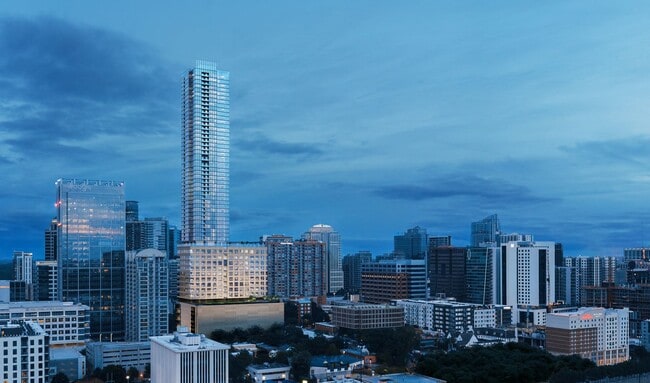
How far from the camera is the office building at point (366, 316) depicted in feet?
109

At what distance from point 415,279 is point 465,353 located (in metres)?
21.1

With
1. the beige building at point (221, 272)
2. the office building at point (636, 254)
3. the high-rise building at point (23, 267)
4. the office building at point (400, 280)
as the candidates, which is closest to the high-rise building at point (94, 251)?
the beige building at point (221, 272)

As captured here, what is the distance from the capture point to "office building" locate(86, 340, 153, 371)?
24234 millimetres

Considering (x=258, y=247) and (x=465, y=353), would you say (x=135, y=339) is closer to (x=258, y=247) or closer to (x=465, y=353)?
(x=258, y=247)

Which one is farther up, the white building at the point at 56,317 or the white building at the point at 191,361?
the white building at the point at 191,361

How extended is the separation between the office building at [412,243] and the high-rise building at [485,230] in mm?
4867

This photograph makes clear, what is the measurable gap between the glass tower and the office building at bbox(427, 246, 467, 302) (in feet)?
60.2

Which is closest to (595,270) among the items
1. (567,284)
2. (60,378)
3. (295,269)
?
(567,284)

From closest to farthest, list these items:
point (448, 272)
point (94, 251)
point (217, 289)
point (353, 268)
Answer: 1. point (217, 289)
2. point (94, 251)
3. point (448, 272)
4. point (353, 268)

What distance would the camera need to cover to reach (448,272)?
48.8 m

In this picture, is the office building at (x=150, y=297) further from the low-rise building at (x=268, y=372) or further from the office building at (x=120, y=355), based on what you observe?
the low-rise building at (x=268, y=372)

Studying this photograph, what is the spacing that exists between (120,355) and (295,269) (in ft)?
83.4

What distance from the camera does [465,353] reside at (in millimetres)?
21750

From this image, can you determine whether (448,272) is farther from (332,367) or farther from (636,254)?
(332,367)
